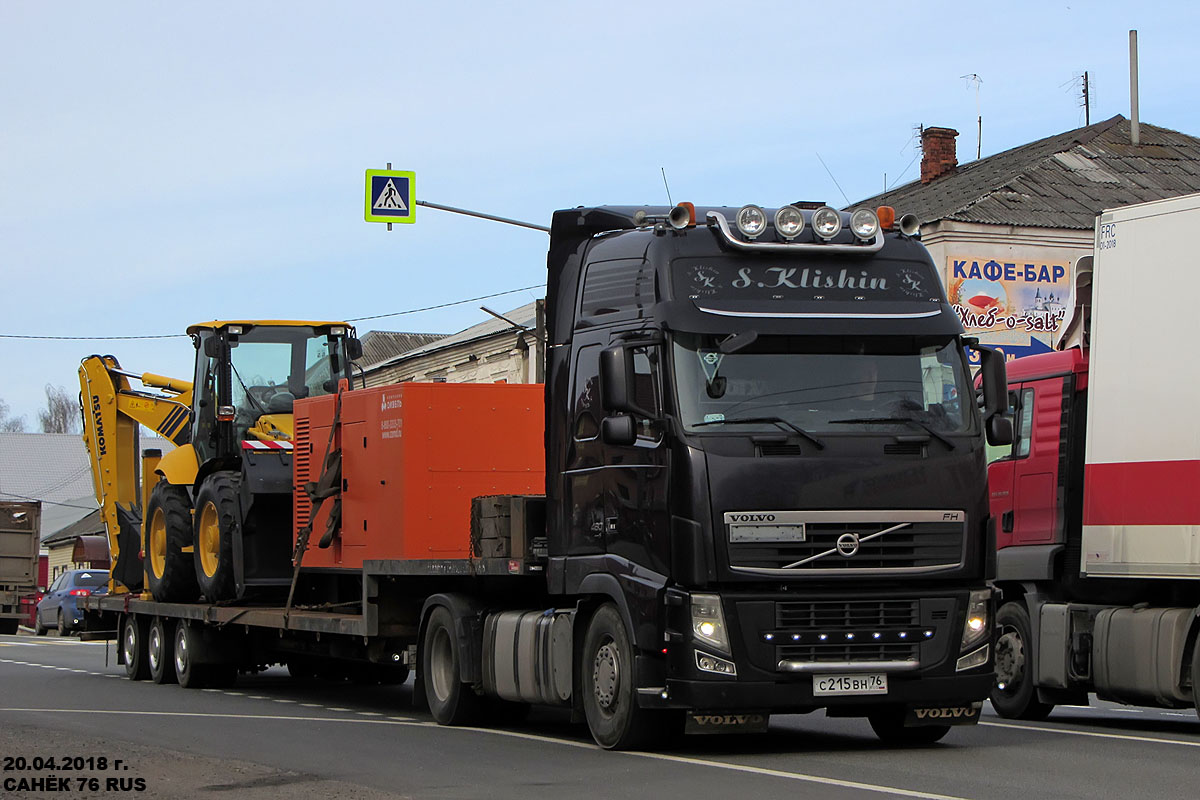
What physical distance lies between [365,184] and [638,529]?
1532cm

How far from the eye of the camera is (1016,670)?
50.2 ft

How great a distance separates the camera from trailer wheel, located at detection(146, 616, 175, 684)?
69.6 feet

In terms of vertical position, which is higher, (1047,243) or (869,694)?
(1047,243)

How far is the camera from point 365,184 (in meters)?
26.2

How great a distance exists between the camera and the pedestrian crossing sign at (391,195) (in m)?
26.0

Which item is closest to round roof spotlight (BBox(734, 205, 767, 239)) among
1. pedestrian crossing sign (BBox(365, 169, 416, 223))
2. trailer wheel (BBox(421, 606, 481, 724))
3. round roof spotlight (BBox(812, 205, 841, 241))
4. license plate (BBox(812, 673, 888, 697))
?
round roof spotlight (BBox(812, 205, 841, 241))

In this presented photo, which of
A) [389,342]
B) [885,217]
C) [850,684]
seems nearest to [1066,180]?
[885,217]

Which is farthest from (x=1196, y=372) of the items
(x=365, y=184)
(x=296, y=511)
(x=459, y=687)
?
(x=365, y=184)

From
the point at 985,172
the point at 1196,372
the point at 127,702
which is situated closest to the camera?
the point at 1196,372

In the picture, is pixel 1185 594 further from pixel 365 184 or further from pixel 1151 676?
pixel 365 184

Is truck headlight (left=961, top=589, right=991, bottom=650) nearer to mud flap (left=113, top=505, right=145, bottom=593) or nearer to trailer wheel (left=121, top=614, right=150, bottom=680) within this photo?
trailer wheel (left=121, top=614, right=150, bottom=680)

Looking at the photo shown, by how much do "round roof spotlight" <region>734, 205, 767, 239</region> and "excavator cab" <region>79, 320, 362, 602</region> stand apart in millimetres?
7845

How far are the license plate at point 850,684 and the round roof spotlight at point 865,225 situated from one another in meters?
2.91

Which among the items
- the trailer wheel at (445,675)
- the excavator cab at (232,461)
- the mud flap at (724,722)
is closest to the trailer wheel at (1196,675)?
the mud flap at (724,722)
